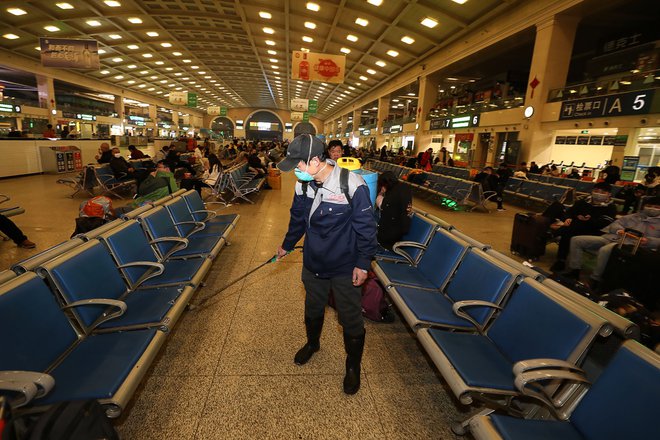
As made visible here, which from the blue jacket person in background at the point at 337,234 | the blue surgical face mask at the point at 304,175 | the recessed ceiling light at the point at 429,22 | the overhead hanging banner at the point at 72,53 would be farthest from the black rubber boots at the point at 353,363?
the recessed ceiling light at the point at 429,22

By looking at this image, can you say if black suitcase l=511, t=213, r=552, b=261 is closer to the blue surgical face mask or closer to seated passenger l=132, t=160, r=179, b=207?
the blue surgical face mask

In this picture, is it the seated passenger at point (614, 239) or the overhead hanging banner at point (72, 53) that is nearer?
the seated passenger at point (614, 239)

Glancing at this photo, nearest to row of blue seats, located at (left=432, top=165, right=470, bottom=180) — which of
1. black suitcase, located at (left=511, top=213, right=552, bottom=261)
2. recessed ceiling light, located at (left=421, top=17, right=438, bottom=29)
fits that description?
recessed ceiling light, located at (left=421, top=17, right=438, bottom=29)

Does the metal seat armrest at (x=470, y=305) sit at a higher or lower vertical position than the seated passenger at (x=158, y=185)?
lower

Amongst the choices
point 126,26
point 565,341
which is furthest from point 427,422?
point 126,26

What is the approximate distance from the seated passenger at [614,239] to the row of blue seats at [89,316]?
196 inches

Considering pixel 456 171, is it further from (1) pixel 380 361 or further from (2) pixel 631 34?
(1) pixel 380 361

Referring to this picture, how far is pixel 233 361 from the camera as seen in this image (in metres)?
2.76

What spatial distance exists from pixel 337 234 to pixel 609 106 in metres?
12.4

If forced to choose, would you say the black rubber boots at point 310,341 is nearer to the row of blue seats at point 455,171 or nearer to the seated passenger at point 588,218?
the seated passenger at point 588,218

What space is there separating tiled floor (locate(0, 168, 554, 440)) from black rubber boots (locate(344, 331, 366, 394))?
0.24 feet

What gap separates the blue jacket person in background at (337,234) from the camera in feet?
7.48

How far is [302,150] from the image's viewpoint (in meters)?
2.25

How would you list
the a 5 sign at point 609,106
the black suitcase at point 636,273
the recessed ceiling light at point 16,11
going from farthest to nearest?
the recessed ceiling light at point 16,11 → the a 5 sign at point 609,106 → the black suitcase at point 636,273
